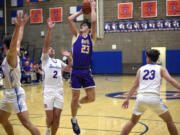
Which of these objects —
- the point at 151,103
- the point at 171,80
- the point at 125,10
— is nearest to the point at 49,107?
the point at 151,103

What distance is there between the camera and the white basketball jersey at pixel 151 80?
412cm

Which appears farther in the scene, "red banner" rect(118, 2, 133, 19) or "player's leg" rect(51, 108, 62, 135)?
"red banner" rect(118, 2, 133, 19)

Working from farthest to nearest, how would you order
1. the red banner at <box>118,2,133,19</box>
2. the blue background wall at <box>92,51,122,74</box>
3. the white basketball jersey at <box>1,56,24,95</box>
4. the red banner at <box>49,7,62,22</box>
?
the red banner at <box>49,7,62,22</box>, the blue background wall at <box>92,51,122,74</box>, the red banner at <box>118,2,133,19</box>, the white basketball jersey at <box>1,56,24,95</box>

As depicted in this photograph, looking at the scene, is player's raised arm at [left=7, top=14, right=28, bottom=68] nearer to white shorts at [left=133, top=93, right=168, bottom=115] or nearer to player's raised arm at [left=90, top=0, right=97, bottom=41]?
player's raised arm at [left=90, top=0, right=97, bottom=41]

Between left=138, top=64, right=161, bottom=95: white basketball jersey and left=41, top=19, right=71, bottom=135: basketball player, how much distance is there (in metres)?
1.32

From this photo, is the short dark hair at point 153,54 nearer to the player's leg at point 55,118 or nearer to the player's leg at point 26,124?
the player's leg at point 55,118

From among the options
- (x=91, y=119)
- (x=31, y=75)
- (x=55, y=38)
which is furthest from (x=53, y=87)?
(x=55, y=38)

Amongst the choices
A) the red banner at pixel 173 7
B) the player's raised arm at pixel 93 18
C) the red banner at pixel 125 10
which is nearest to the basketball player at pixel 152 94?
the player's raised arm at pixel 93 18

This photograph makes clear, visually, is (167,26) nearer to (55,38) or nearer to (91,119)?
(55,38)

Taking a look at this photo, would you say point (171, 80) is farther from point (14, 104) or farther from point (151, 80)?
point (14, 104)

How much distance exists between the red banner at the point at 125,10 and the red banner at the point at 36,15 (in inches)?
257

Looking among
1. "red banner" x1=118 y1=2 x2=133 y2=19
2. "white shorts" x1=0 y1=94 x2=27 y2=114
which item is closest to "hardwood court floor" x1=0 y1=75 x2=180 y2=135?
"white shorts" x1=0 y1=94 x2=27 y2=114

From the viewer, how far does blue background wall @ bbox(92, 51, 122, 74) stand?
69.2 ft

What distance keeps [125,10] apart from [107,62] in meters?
4.17
